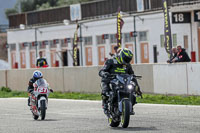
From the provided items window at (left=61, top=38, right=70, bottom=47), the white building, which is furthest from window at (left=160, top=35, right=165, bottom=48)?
window at (left=61, top=38, right=70, bottom=47)

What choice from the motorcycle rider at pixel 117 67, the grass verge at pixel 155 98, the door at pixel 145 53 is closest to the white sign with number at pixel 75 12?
the door at pixel 145 53

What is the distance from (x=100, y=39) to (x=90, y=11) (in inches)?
181

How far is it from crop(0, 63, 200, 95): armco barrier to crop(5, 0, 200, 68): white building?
1284 centimetres

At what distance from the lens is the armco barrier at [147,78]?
22.5m

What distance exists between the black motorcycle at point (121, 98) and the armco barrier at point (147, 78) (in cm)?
898

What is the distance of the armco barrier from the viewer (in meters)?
22.5

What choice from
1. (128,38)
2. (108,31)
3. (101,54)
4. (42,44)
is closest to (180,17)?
(128,38)

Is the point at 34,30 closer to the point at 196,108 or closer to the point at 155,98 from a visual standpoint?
the point at 155,98

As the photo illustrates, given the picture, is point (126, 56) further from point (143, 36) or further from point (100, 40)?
point (100, 40)

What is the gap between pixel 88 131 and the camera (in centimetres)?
1266

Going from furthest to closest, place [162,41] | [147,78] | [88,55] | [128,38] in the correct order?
1. [88,55]
2. [128,38]
3. [162,41]
4. [147,78]

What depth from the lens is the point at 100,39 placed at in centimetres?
5262

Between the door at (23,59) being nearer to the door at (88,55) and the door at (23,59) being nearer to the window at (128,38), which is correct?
the door at (88,55)

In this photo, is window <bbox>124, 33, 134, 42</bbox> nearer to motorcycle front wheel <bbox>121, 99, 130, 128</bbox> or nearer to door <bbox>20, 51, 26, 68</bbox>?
door <bbox>20, 51, 26, 68</bbox>
